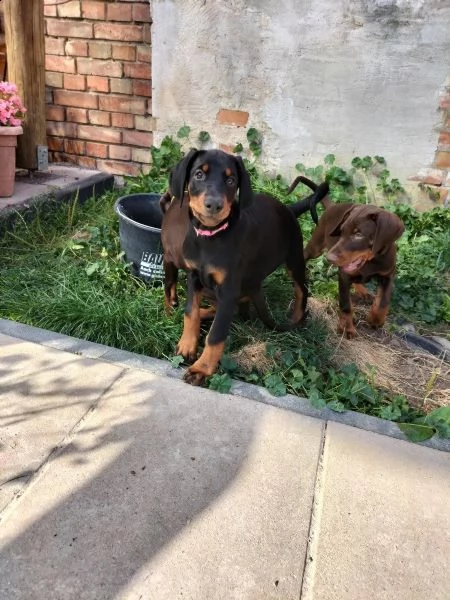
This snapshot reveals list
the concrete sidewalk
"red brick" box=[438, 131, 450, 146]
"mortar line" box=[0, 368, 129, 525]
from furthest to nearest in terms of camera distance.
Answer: "red brick" box=[438, 131, 450, 146] < "mortar line" box=[0, 368, 129, 525] < the concrete sidewalk

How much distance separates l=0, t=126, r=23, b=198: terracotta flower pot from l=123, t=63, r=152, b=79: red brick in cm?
120

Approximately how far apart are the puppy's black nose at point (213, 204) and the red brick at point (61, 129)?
11.8ft

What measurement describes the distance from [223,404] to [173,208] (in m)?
1.26

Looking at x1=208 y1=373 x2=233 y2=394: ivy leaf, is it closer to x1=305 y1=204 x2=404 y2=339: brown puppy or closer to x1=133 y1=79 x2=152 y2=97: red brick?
x1=305 y1=204 x2=404 y2=339: brown puppy

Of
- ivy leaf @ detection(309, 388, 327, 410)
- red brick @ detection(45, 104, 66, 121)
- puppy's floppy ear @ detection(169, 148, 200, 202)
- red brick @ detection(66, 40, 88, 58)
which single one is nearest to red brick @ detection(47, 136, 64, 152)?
red brick @ detection(45, 104, 66, 121)

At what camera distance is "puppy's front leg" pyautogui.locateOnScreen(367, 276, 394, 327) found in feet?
10.1

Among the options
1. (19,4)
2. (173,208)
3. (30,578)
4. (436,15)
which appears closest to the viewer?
(30,578)

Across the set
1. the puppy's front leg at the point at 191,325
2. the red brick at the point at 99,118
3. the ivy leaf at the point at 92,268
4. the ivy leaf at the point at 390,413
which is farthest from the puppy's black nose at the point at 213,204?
the red brick at the point at 99,118

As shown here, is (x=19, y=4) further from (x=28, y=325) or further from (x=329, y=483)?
(x=329, y=483)

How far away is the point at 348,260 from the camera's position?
274cm

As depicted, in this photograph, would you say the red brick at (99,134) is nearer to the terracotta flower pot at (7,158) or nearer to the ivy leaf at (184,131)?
the ivy leaf at (184,131)

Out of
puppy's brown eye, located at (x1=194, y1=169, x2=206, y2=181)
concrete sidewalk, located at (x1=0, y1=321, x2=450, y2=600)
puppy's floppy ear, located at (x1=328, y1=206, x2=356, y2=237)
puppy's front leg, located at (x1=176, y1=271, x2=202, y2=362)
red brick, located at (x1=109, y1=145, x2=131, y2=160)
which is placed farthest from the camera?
red brick, located at (x1=109, y1=145, x2=131, y2=160)

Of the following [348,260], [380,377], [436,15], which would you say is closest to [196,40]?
[436,15]

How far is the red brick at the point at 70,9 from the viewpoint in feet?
15.3
